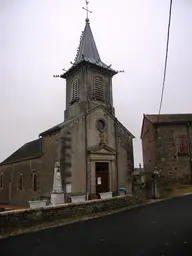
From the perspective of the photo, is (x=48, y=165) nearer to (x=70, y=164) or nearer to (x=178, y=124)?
(x=70, y=164)

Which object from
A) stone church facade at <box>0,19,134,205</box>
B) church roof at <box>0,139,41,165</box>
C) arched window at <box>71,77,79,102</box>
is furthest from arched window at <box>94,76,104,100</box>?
church roof at <box>0,139,41,165</box>

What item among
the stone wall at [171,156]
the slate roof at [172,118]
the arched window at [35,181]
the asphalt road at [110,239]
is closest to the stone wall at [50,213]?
the asphalt road at [110,239]

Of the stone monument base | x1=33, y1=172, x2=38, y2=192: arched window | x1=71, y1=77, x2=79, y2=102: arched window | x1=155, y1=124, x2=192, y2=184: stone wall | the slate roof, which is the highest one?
x1=71, y1=77, x2=79, y2=102: arched window

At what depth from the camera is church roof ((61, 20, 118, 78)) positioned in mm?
19100

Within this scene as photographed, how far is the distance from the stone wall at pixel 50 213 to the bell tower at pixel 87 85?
7.37 m

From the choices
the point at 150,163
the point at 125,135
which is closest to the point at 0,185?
the point at 125,135

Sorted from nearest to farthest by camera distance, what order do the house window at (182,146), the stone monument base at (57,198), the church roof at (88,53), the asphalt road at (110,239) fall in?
1. the asphalt road at (110,239)
2. the stone monument base at (57,198)
3. the church roof at (88,53)
4. the house window at (182,146)

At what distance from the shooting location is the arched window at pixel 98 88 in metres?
18.5

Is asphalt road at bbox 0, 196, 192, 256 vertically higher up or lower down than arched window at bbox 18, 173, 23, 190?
Answer: lower down

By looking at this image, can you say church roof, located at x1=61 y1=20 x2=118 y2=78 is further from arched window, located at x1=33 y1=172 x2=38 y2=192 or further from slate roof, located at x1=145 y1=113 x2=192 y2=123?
slate roof, located at x1=145 y1=113 x2=192 y2=123

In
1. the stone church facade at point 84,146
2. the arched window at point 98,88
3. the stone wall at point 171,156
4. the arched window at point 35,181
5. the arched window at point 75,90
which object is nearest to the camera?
the stone church facade at point 84,146

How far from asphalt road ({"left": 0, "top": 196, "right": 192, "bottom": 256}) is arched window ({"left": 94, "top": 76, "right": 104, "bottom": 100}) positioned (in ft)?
36.0

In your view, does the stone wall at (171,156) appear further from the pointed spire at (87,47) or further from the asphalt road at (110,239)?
the asphalt road at (110,239)

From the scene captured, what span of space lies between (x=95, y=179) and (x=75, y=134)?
3457 mm
